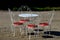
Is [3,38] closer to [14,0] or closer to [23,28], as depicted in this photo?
[23,28]

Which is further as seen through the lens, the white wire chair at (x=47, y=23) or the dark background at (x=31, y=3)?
the dark background at (x=31, y=3)

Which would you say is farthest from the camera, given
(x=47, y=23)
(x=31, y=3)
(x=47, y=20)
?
(x=31, y=3)

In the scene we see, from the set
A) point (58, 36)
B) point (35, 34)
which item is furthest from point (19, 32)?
point (58, 36)

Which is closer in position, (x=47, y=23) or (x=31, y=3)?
(x=47, y=23)

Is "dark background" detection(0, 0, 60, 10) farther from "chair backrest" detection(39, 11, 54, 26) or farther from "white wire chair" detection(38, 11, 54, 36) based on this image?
→ "white wire chair" detection(38, 11, 54, 36)

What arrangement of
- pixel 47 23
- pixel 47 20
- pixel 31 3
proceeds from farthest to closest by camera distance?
pixel 31 3 → pixel 47 20 → pixel 47 23

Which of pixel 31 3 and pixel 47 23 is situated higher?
pixel 31 3

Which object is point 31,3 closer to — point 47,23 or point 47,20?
point 47,20

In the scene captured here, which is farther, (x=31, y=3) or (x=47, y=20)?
(x=31, y=3)

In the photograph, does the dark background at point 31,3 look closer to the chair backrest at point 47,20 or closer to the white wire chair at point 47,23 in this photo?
the chair backrest at point 47,20

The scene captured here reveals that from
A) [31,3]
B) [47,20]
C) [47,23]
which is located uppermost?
[31,3]

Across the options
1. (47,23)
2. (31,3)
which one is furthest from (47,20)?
(31,3)

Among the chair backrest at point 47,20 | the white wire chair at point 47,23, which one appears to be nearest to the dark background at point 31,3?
the chair backrest at point 47,20

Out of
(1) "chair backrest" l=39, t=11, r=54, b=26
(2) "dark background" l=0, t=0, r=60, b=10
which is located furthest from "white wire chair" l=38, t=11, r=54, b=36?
(2) "dark background" l=0, t=0, r=60, b=10
